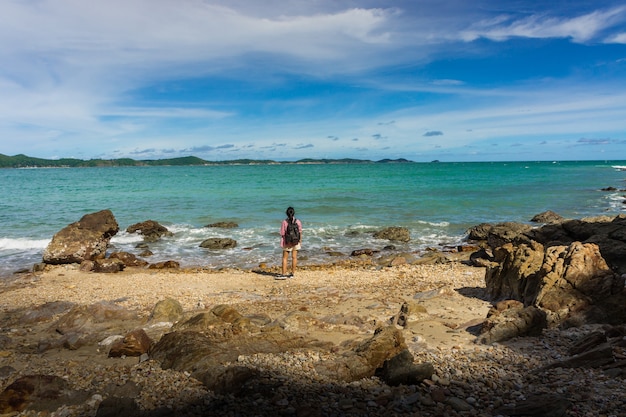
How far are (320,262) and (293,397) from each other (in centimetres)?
1246

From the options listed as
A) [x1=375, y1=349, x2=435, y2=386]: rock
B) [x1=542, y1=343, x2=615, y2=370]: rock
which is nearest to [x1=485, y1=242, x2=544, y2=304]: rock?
[x1=542, y1=343, x2=615, y2=370]: rock

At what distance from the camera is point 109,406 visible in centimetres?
477

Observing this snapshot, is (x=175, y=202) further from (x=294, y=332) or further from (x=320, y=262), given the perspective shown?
(x=294, y=332)

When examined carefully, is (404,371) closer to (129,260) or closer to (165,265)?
(165,265)

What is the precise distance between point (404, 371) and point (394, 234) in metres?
17.3

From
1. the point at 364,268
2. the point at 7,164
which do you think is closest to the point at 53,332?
the point at 364,268

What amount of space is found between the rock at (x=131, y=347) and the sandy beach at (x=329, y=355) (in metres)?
0.14

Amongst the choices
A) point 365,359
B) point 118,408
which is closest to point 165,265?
point 118,408

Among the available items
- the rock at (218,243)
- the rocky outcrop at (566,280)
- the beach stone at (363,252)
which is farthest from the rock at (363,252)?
the rocky outcrop at (566,280)

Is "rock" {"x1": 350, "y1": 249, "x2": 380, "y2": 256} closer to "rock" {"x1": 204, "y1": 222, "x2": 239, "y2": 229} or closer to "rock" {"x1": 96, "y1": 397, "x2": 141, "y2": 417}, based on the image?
"rock" {"x1": 204, "y1": 222, "x2": 239, "y2": 229}

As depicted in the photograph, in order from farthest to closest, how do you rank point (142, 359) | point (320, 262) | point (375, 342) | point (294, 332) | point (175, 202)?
1. point (175, 202)
2. point (320, 262)
3. point (294, 332)
4. point (142, 359)
5. point (375, 342)

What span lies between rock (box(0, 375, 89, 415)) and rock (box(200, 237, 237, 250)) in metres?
14.7

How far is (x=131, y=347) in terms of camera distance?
21.9 feet

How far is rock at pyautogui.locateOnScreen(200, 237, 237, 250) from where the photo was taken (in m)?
20.2
